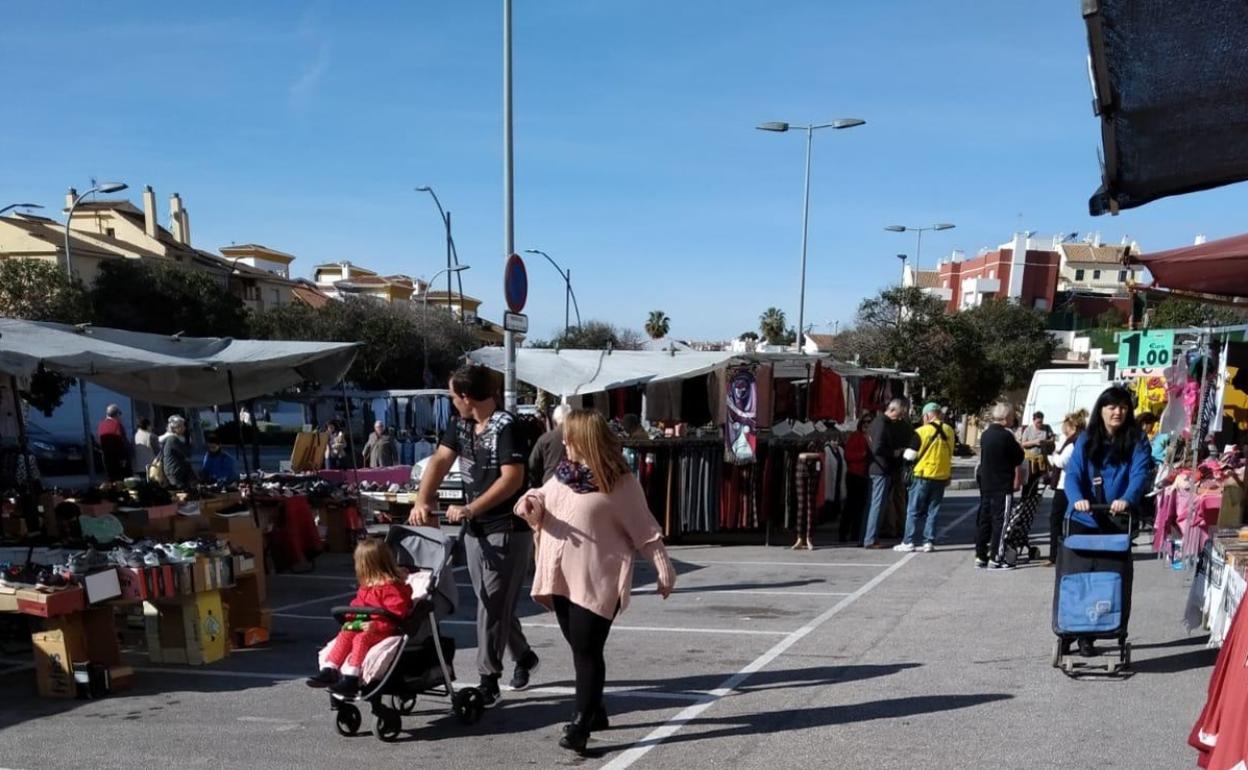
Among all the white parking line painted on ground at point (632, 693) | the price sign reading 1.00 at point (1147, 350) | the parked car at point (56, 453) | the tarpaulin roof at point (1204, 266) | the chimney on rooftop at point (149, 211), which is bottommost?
the parked car at point (56, 453)

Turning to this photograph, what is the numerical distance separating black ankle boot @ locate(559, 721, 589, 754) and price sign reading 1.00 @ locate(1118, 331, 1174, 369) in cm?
981

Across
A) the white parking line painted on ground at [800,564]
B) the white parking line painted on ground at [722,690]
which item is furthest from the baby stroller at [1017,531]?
the white parking line painted on ground at [722,690]

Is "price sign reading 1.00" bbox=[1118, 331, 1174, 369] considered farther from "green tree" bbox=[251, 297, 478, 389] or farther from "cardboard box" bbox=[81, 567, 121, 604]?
"green tree" bbox=[251, 297, 478, 389]

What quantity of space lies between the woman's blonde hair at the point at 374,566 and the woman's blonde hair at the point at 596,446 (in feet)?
4.32

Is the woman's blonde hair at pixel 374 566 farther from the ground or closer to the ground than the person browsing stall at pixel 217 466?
farther from the ground

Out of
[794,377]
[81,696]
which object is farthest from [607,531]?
[794,377]

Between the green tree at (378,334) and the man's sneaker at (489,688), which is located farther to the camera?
the green tree at (378,334)

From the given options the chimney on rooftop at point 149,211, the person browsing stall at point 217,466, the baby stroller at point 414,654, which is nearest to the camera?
the baby stroller at point 414,654

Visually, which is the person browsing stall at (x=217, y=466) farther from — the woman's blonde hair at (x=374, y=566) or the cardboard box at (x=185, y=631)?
the woman's blonde hair at (x=374, y=566)

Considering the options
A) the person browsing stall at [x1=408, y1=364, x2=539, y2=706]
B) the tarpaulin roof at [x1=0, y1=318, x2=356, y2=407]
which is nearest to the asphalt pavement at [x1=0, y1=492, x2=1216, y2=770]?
the person browsing stall at [x1=408, y1=364, x2=539, y2=706]

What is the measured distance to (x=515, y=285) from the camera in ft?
38.0

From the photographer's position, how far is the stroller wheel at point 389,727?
17.3 ft

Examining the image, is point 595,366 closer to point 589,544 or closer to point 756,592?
point 756,592

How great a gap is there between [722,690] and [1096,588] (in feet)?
7.88
